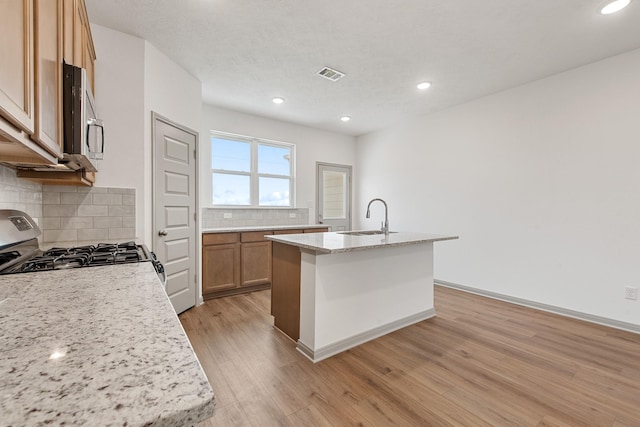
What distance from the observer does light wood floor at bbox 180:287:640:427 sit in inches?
65.8

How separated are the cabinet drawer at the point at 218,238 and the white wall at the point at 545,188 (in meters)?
2.95

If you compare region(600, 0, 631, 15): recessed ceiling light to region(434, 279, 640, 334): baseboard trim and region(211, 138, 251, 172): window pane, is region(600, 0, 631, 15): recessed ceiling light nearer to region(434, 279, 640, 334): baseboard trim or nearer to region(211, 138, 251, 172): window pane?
region(434, 279, 640, 334): baseboard trim

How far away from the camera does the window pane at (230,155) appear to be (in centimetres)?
440

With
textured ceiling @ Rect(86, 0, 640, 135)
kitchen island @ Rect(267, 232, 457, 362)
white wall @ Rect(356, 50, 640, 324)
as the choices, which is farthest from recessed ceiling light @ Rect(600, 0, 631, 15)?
kitchen island @ Rect(267, 232, 457, 362)

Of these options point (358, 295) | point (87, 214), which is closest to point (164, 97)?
point (87, 214)

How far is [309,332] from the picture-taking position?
7.62 ft

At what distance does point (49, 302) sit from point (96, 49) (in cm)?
252

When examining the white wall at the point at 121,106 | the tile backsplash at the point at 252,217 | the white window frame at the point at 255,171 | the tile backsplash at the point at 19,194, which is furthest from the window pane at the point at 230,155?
the tile backsplash at the point at 19,194

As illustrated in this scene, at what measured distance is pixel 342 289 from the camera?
2426 mm

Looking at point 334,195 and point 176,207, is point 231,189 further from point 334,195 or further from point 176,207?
point 334,195

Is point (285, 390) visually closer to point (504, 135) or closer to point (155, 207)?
point (155, 207)

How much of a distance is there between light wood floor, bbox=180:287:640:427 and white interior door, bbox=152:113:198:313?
0.40 metres

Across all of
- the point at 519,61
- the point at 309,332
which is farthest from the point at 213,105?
the point at 519,61

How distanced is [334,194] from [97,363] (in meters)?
5.39
